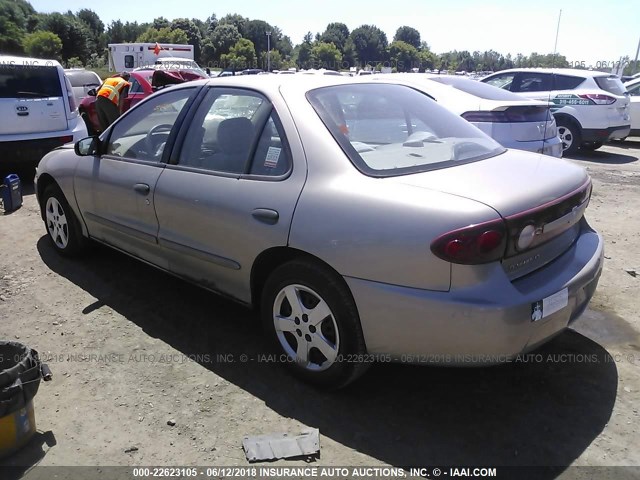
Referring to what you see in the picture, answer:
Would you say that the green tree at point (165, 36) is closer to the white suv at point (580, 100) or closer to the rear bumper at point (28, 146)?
the white suv at point (580, 100)

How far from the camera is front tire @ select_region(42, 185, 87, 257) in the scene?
4.73 meters

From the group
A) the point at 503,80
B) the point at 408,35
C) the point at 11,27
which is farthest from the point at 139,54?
the point at 408,35

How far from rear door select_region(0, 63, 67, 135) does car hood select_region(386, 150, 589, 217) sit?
677 cm

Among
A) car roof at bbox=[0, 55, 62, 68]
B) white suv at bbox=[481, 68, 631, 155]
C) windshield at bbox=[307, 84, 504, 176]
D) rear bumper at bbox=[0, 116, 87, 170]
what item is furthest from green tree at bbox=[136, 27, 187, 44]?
windshield at bbox=[307, 84, 504, 176]

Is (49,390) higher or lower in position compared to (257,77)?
lower

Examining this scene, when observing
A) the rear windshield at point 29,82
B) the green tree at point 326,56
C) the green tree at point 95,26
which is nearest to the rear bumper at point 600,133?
the rear windshield at point 29,82

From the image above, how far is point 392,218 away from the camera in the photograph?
2.50 metres

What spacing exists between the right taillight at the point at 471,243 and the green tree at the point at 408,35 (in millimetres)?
173879

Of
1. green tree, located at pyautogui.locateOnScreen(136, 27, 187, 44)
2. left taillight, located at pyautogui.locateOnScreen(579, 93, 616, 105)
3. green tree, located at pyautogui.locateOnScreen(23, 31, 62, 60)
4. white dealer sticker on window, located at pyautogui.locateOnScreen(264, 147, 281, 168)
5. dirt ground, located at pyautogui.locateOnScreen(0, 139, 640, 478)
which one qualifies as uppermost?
green tree, located at pyautogui.locateOnScreen(136, 27, 187, 44)

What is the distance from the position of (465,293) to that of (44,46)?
76.9 metres

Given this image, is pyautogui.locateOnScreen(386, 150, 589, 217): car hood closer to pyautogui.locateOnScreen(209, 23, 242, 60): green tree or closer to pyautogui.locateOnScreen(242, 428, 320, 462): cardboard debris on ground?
pyautogui.locateOnScreen(242, 428, 320, 462): cardboard debris on ground

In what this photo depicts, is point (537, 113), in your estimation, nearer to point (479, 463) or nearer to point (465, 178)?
point (465, 178)

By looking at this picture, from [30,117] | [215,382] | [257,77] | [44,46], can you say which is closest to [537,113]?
[257,77]

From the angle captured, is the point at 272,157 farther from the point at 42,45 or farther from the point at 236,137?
the point at 42,45
